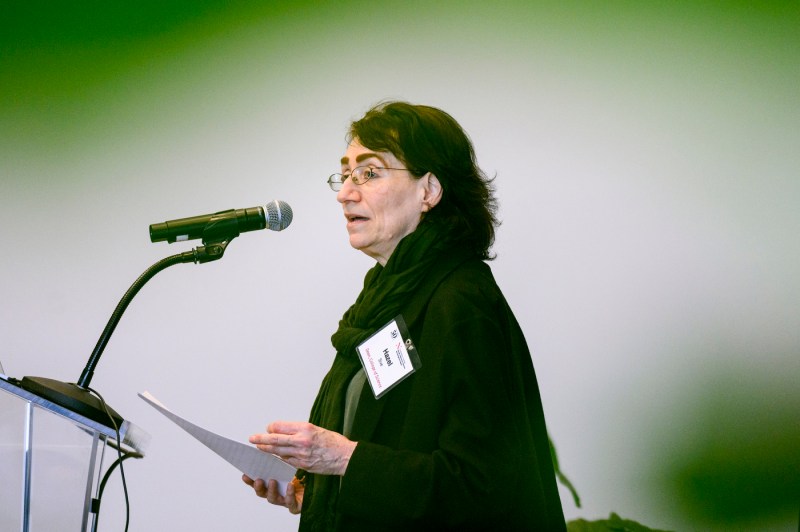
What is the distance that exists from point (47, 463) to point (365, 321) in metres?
0.69

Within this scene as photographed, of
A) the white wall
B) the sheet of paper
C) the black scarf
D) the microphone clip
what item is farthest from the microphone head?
the white wall

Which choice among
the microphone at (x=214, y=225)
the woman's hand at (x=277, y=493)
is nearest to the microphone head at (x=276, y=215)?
the microphone at (x=214, y=225)

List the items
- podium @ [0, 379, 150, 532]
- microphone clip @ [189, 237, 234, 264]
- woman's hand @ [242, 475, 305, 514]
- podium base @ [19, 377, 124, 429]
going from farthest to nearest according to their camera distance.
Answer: woman's hand @ [242, 475, 305, 514] → microphone clip @ [189, 237, 234, 264] → podium @ [0, 379, 150, 532] → podium base @ [19, 377, 124, 429]

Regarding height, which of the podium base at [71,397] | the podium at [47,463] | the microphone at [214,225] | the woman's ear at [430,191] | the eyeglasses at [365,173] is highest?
the eyeglasses at [365,173]

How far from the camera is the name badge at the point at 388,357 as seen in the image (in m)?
1.53

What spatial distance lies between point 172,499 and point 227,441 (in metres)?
1.59

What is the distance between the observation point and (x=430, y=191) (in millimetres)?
1776

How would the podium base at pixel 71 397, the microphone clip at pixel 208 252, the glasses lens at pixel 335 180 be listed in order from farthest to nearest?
the glasses lens at pixel 335 180 < the microphone clip at pixel 208 252 < the podium base at pixel 71 397

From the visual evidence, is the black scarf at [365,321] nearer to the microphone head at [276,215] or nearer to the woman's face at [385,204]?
the woman's face at [385,204]

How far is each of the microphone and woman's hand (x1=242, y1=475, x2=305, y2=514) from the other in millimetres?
554

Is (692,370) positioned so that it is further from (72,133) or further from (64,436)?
(72,133)

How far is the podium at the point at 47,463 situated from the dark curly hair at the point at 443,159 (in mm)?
810

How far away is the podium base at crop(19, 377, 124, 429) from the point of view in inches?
52.2

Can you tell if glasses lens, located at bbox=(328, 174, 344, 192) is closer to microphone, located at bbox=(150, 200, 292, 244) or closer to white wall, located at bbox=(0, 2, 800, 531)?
microphone, located at bbox=(150, 200, 292, 244)
